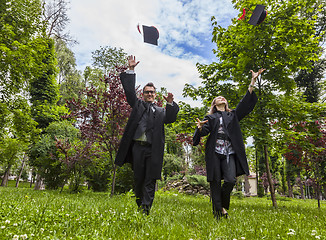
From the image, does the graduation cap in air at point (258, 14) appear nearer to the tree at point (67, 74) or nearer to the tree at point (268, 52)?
the tree at point (268, 52)

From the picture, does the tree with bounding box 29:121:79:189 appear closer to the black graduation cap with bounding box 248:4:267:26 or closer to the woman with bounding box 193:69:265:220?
the woman with bounding box 193:69:265:220

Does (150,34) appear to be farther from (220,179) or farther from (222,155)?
(220,179)

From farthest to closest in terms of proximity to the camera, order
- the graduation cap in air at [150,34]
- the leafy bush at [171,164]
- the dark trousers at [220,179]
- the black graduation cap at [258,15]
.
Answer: the leafy bush at [171,164], the black graduation cap at [258,15], the graduation cap in air at [150,34], the dark trousers at [220,179]

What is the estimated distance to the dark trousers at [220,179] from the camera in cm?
378

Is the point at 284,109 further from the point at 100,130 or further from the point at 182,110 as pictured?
the point at 100,130

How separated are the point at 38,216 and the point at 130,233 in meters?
1.29

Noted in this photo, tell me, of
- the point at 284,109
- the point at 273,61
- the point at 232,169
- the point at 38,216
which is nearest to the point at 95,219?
the point at 38,216

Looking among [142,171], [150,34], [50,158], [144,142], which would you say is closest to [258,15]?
[150,34]

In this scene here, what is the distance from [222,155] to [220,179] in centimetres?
42

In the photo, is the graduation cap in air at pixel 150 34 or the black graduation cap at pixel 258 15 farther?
the black graduation cap at pixel 258 15

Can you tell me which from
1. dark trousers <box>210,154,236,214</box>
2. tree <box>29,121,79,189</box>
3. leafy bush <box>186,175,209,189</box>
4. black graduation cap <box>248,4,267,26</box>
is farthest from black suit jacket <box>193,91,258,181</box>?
leafy bush <box>186,175,209,189</box>

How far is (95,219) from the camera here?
2.74 meters

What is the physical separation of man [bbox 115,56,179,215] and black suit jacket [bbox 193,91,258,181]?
0.76 m

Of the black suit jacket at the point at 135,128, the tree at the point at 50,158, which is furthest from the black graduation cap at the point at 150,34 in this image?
the tree at the point at 50,158
